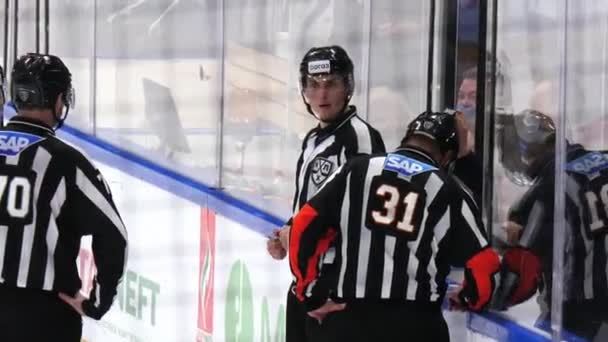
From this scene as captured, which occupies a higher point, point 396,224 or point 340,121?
point 340,121

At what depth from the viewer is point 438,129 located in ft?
8.39

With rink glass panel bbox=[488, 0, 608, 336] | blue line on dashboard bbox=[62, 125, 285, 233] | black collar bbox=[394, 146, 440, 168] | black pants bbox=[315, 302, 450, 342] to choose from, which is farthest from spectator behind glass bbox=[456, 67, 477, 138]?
blue line on dashboard bbox=[62, 125, 285, 233]

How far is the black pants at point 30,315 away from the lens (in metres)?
2.58

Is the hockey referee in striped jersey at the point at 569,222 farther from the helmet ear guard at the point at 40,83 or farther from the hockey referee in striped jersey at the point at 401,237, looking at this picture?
the helmet ear guard at the point at 40,83

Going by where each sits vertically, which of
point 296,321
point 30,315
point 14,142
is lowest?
point 296,321

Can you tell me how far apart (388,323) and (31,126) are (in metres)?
0.83

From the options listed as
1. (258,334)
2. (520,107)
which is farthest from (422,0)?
(258,334)

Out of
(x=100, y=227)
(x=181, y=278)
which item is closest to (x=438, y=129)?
(x=100, y=227)

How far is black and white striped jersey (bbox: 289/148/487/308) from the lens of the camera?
248 centimetres

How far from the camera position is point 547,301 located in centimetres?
270

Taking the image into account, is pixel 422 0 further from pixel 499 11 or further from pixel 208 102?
pixel 208 102

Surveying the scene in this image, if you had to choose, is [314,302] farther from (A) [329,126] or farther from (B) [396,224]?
(A) [329,126]

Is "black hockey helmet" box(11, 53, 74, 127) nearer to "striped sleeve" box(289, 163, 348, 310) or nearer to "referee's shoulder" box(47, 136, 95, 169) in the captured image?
"referee's shoulder" box(47, 136, 95, 169)

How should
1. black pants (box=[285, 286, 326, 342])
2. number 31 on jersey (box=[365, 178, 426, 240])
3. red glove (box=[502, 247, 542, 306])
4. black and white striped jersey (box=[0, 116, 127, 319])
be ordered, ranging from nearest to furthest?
number 31 on jersey (box=[365, 178, 426, 240])
black and white striped jersey (box=[0, 116, 127, 319])
red glove (box=[502, 247, 542, 306])
black pants (box=[285, 286, 326, 342])
